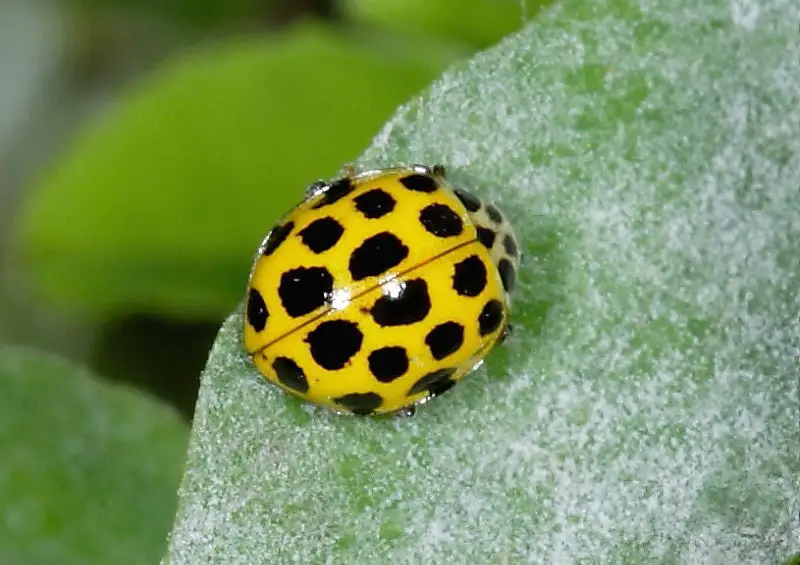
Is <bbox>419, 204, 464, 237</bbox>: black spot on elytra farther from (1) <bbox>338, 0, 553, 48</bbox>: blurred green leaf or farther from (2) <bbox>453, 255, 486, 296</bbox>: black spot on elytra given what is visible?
(1) <bbox>338, 0, 553, 48</bbox>: blurred green leaf

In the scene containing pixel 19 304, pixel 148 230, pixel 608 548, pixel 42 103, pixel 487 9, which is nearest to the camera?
pixel 608 548

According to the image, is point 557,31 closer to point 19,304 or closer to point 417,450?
point 417,450

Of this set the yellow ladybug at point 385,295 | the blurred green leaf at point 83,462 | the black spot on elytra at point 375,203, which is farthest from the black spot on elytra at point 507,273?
the blurred green leaf at point 83,462

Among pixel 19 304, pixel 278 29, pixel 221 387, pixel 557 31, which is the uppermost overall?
pixel 557 31

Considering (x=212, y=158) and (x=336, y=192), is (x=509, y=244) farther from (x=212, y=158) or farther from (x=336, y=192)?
(x=212, y=158)

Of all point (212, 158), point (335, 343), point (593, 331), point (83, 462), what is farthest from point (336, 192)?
point (212, 158)

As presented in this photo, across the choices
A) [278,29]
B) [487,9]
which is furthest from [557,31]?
[278,29]

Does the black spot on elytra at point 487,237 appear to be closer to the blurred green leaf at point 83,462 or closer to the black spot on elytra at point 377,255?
the black spot on elytra at point 377,255

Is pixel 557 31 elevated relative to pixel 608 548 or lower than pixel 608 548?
elevated
